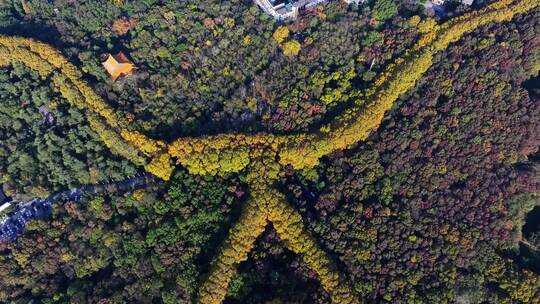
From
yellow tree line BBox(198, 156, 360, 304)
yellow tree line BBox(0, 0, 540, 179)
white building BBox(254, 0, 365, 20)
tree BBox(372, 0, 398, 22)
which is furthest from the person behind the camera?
white building BBox(254, 0, 365, 20)

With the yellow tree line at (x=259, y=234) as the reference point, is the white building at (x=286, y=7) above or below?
above

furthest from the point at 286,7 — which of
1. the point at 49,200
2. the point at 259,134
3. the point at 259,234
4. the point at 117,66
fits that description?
the point at 49,200

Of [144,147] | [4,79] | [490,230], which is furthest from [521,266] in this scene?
[4,79]

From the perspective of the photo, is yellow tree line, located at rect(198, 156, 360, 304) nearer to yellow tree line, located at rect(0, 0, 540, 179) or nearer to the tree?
yellow tree line, located at rect(0, 0, 540, 179)

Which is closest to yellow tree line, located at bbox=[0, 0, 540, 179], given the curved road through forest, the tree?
the curved road through forest

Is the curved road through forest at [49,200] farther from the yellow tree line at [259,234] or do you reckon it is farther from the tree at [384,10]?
the tree at [384,10]

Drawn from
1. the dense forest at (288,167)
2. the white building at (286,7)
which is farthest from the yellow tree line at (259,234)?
the white building at (286,7)

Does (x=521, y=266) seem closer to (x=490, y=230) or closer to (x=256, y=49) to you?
(x=490, y=230)
